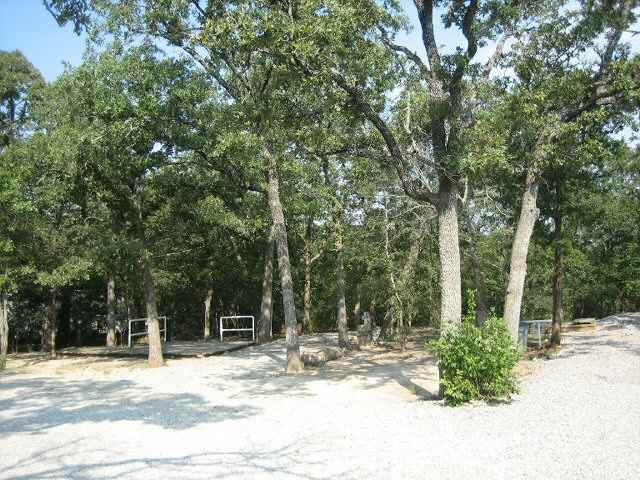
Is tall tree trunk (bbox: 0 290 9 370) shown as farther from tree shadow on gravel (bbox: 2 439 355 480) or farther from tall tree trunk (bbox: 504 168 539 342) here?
tall tree trunk (bbox: 504 168 539 342)

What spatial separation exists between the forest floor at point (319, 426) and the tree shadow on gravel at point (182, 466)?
1 cm

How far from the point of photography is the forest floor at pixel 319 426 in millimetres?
4777

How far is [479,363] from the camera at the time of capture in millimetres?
7516

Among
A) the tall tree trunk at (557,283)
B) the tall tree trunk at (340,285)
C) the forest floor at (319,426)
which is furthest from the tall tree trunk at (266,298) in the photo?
the tall tree trunk at (557,283)

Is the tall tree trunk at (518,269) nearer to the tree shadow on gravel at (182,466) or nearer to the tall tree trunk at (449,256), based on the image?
the tall tree trunk at (449,256)

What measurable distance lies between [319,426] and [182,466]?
6.80 ft

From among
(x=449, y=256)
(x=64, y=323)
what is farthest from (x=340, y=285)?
(x=64, y=323)

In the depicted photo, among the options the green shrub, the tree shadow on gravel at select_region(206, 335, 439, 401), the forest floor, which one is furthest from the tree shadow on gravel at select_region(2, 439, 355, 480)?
the tree shadow on gravel at select_region(206, 335, 439, 401)

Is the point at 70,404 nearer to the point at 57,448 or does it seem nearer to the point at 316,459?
the point at 57,448

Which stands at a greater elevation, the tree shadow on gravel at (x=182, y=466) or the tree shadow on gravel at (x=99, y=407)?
the tree shadow on gravel at (x=182, y=466)

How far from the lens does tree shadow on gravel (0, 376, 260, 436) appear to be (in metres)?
7.19

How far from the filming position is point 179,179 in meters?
14.2

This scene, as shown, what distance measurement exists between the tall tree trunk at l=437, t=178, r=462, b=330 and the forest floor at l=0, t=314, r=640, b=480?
1410 mm

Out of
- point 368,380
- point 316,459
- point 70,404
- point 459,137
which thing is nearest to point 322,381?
point 368,380
